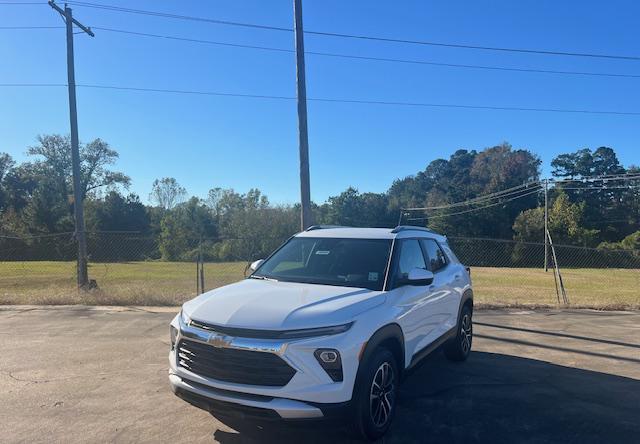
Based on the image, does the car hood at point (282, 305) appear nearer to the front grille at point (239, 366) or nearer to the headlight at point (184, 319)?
the headlight at point (184, 319)

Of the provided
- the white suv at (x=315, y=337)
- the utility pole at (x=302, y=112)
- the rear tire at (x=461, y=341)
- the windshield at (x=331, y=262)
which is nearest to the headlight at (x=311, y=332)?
the white suv at (x=315, y=337)

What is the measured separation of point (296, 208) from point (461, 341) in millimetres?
50848

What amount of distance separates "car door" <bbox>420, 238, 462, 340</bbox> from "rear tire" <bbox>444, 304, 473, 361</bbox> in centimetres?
23

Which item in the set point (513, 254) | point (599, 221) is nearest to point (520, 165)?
point (599, 221)

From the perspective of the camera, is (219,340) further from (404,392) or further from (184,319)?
(404,392)

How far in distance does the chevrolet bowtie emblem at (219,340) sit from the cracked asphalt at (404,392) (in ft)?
2.34

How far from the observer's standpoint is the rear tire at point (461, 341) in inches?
242

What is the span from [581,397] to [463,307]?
67.9 inches

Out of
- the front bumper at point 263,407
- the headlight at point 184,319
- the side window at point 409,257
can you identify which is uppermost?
the side window at point 409,257

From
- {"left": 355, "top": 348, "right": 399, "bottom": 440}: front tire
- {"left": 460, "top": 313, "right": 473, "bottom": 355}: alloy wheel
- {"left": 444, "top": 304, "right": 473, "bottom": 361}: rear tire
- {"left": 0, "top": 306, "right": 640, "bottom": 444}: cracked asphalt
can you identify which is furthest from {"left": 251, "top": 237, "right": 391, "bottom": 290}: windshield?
{"left": 460, "top": 313, "right": 473, "bottom": 355}: alloy wheel

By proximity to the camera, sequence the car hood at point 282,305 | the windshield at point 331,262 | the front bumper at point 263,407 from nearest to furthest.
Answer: the front bumper at point 263,407 < the car hood at point 282,305 < the windshield at point 331,262

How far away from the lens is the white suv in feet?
11.1

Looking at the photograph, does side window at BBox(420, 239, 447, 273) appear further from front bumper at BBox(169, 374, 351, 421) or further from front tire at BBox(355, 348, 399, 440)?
front bumper at BBox(169, 374, 351, 421)

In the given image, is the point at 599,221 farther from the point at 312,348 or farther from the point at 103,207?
the point at 312,348
